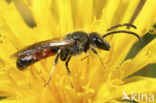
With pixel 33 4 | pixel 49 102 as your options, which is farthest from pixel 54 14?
pixel 49 102

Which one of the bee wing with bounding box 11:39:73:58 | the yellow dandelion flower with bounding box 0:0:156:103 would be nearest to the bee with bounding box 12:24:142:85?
the bee wing with bounding box 11:39:73:58

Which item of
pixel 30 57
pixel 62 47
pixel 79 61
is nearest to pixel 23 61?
pixel 30 57

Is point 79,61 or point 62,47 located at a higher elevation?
point 62,47

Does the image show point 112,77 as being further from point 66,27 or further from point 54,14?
point 54,14

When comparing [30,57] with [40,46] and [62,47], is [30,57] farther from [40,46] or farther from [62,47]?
[62,47]

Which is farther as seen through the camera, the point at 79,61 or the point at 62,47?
the point at 79,61

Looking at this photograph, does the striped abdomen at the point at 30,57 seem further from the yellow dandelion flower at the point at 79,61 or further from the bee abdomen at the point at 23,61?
the yellow dandelion flower at the point at 79,61
